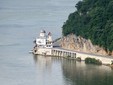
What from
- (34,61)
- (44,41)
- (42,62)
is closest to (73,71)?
(42,62)

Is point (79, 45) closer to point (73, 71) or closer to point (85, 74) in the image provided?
point (73, 71)

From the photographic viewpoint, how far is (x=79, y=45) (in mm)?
69312

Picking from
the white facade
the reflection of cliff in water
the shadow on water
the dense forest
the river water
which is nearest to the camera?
the reflection of cliff in water

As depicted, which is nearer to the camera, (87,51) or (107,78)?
(107,78)

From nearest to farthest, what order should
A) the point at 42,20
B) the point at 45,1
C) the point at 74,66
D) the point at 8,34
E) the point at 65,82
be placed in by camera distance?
the point at 65,82
the point at 74,66
the point at 8,34
the point at 42,20
the point at 45,1

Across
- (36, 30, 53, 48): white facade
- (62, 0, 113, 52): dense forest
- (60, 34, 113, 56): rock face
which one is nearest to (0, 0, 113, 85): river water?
(36, 30, 53, 48): white facade

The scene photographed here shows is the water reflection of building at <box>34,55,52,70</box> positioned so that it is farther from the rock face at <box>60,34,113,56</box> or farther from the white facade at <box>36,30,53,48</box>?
the rock face at <box>60,34,113,56</box>

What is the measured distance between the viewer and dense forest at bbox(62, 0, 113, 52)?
2643 inches

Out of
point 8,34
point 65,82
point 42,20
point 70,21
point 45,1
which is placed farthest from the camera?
point 45,1

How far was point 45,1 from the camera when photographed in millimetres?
115375

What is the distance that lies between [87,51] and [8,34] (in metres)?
14.6

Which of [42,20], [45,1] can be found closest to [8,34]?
[42,20]

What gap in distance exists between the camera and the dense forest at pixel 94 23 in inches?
2643

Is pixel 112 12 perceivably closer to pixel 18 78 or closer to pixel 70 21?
pixel 70 21
